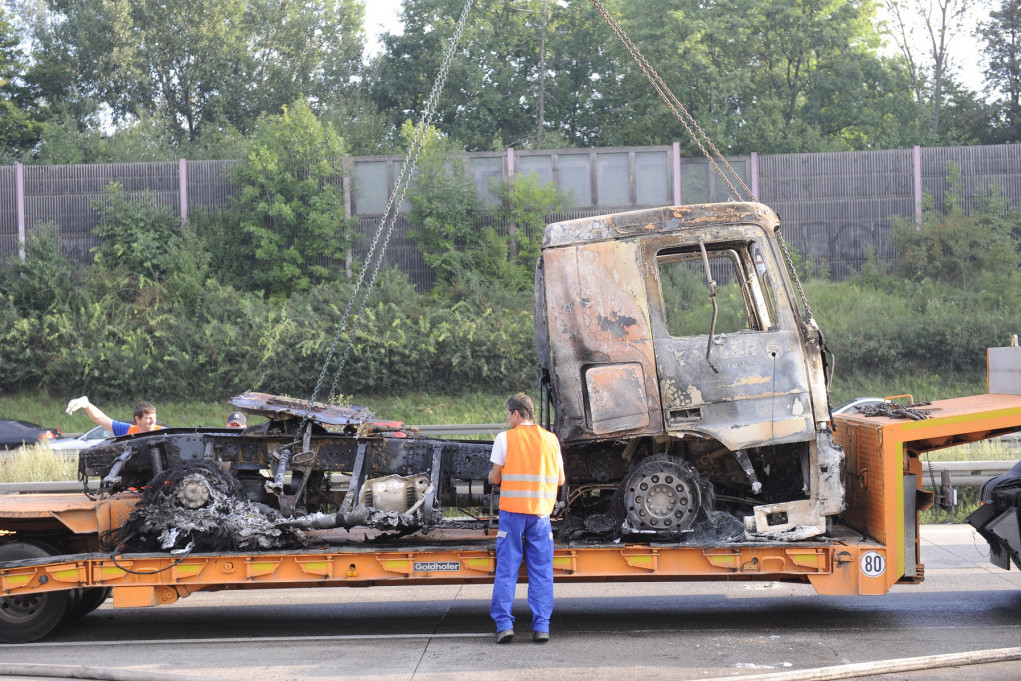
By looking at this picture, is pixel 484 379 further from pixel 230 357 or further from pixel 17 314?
pixel 17 314

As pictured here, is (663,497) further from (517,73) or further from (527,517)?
(517,73)

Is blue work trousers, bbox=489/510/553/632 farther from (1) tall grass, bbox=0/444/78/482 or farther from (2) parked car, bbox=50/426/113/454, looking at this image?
(2) parked car, bbox=50/426/113/454

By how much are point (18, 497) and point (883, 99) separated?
1394 inches

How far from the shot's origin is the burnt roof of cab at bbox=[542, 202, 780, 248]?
7801mm

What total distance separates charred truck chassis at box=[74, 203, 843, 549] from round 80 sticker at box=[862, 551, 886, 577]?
349 millimetres

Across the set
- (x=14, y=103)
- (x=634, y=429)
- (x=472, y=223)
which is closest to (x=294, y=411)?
(x=634, y=429)

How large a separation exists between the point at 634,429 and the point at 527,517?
99 cm

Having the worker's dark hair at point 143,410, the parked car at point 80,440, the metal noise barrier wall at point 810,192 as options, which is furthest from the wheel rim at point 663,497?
the metal noise barrier wall at point 810,192

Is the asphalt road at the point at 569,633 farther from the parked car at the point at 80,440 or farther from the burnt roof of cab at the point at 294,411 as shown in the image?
the parked car at the point at 80,440

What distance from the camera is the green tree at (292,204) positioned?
95.3 feet

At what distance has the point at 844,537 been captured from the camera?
7.91 meters

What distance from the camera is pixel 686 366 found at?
302 inches

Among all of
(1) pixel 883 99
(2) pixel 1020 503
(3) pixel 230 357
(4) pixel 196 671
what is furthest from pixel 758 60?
(4) pixel 196 671

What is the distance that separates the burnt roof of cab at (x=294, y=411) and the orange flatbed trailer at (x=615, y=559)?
969mm
